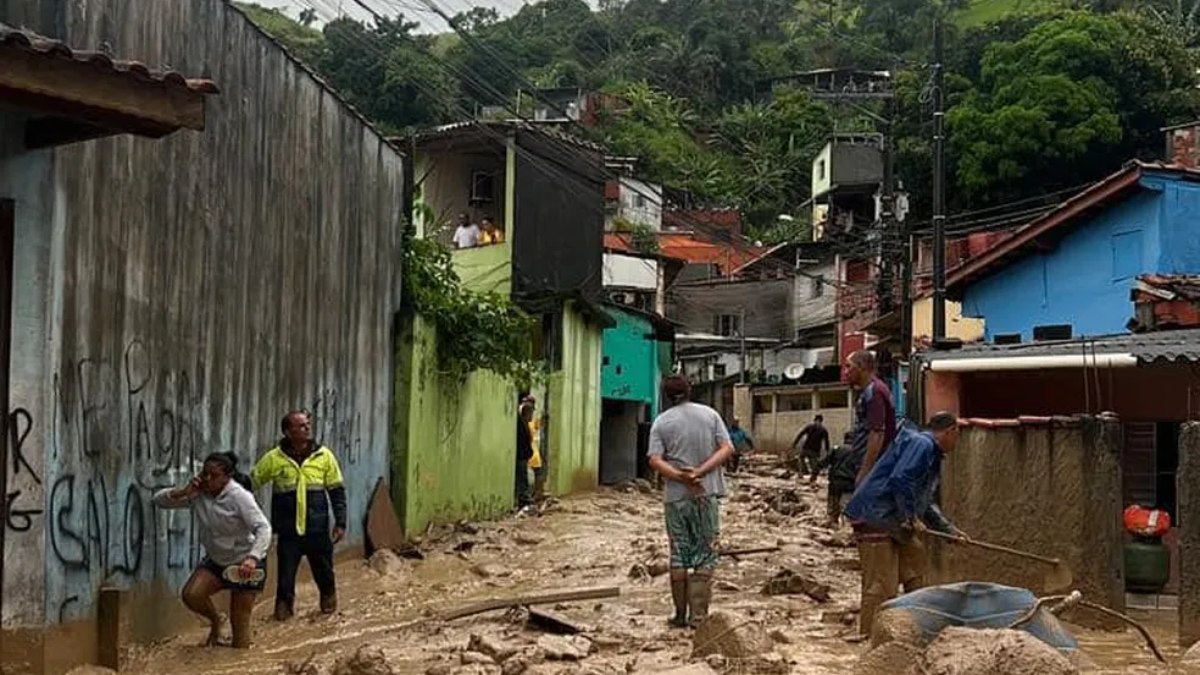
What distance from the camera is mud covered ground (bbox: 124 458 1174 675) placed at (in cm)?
884

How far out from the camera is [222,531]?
9.31m

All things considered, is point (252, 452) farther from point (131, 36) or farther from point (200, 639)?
Result: point (131, 36)

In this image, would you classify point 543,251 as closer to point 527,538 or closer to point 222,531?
point 527,538

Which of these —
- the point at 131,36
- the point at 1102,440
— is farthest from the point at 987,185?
the point at 131,36

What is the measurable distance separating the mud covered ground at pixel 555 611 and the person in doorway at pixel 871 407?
50.0 inches

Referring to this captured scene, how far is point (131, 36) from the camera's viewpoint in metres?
9.16

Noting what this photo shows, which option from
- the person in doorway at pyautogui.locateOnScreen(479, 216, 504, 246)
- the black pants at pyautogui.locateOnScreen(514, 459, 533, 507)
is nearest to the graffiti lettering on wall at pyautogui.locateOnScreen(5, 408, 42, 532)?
the black pants at pyautogui.locateOnScreen(514, 459, 533, 507)

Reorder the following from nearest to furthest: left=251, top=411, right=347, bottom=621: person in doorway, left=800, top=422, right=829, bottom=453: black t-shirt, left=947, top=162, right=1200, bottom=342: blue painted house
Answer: left=251, top=411, right=347, bottom=621: person in doorway
left=947, top=162, right=1200, bottom=342: blue painted house
left=800, top=422, right=829, bottom=453: black t-shirt

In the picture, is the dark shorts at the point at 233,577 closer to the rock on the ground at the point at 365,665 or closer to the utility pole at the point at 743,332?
the rock on the ground at the point at 365,665

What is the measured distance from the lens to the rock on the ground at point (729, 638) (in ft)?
27.0

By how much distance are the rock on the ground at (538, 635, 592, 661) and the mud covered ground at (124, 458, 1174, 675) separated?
0.08ft

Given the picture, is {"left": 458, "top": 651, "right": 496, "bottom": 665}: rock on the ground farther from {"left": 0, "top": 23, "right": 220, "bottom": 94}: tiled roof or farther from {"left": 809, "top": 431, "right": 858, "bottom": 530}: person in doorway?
{"left": 809, "top": 431, "right": 858, "bottom": 530}: person in doorway

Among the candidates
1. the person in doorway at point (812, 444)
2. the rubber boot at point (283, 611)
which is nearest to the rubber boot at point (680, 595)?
the rubber boot at point (283, 611)

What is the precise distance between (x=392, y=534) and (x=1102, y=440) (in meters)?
8.02
